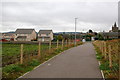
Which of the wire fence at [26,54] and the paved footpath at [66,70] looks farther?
the wire fence at [26,54]

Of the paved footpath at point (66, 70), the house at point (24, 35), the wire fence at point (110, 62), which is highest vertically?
the house at point (24, 35)

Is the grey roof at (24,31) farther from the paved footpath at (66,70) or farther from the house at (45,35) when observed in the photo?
the paved footpath at (66,70)

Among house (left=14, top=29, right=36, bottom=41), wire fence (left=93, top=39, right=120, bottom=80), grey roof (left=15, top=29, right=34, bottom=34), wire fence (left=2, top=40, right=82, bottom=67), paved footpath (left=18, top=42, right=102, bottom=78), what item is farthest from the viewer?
grey roof (left=15, top=29, right=34, bottom=34)

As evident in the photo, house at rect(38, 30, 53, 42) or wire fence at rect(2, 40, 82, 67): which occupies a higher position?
house at rect(38, 30, 53, 42)

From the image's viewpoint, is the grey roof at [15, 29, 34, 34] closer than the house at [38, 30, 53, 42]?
Yes

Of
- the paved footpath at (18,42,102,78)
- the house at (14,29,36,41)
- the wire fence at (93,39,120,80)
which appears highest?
the house at (14,29,36,41)

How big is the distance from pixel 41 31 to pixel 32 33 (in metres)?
7.60

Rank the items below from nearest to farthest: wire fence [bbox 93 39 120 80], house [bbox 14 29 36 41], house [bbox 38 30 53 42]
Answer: wire fence [bbox 93 39 120 80] < house [bbox 14 29 36 41] < house [bbox 38 30 53 42]

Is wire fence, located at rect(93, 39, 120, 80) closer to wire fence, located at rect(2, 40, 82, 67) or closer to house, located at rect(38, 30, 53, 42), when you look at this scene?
wire fence, located at rect(2, 40, 82, 67)

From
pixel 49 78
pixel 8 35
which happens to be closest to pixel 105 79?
pixel 49 78

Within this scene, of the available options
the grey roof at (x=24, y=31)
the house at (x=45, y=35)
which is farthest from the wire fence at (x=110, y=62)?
the house at (x=45, y=35)

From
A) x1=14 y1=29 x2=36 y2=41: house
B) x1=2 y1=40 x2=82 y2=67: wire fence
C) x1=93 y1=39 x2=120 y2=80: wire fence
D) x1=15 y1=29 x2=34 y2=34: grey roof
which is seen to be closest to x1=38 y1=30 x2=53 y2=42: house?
x1=14 y1=29 x2=36 y2=41: house

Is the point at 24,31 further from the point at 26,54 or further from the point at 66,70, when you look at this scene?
the point at 66,70

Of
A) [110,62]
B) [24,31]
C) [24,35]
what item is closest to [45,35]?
[24,31]
